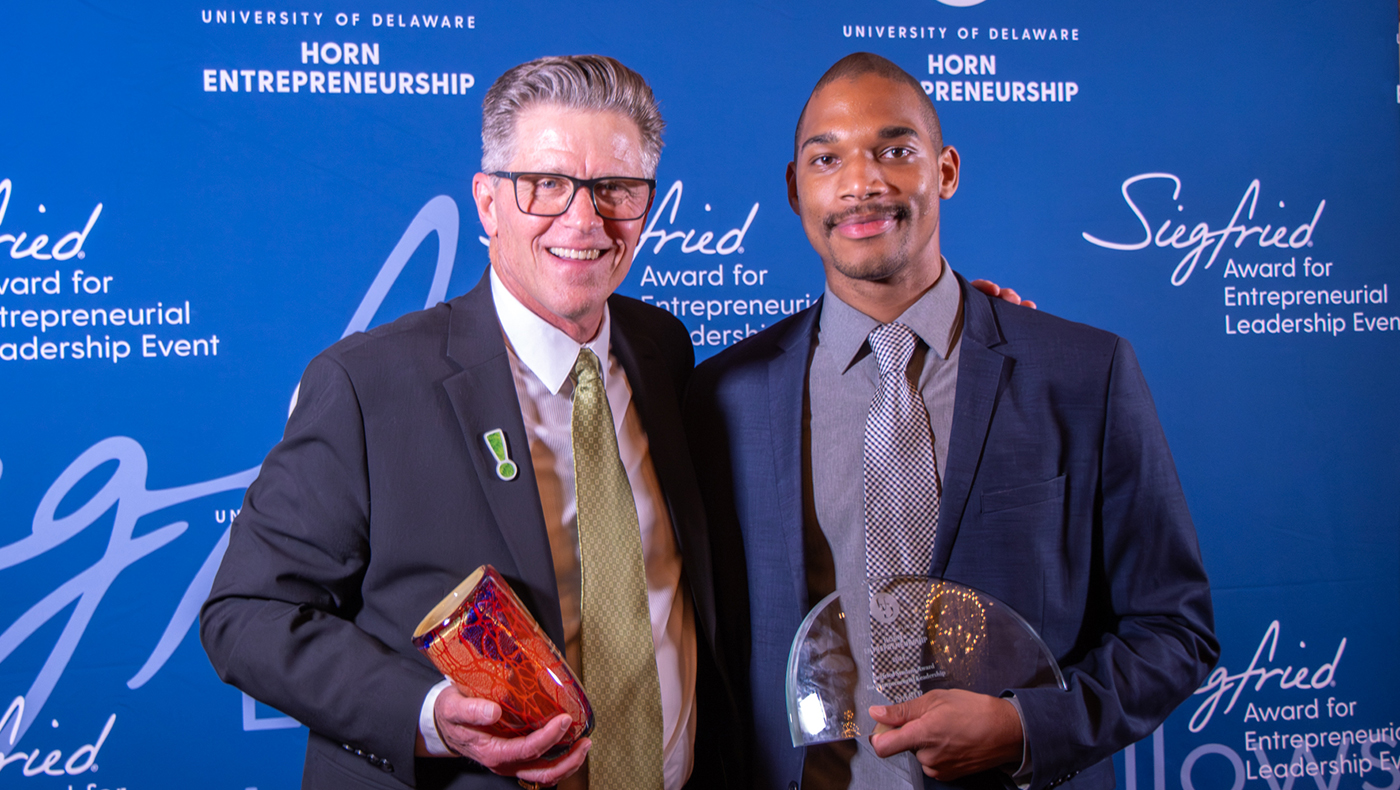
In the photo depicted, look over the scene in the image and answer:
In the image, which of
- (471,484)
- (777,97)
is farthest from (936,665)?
(777,97)

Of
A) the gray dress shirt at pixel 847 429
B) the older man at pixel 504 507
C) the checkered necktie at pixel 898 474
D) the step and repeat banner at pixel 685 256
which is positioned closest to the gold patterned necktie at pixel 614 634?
the older man at pixel 504 507

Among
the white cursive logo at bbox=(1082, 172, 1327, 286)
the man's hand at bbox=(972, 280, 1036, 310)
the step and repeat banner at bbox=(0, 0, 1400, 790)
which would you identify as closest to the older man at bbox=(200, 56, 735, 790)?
the man's hand at bbox=(972, 280, 1036, 310)

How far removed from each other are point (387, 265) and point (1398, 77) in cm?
272

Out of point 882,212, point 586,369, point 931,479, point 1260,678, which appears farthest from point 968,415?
point 1260,678

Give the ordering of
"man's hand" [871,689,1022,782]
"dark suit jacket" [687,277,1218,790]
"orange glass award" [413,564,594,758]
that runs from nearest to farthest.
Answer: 1. "orange glass award" [413,564,594,758]
2. "man's hand" [871,689,1022,782]
3. "dark suit jacket" [687,277,1218,790]

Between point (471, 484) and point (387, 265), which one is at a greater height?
point (387, 265)

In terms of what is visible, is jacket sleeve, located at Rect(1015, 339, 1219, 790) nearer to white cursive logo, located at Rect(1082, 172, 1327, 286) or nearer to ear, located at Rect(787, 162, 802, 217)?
ear, located at Rect(787, 162, 802, 217)

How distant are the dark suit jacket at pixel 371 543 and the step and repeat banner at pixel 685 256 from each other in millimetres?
836

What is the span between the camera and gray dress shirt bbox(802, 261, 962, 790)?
1.32m

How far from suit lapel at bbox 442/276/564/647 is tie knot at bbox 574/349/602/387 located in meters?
0.12

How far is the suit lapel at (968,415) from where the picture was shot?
4.33ft

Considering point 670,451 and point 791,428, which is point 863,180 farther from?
point 670,451

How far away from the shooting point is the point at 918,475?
1.36 meters

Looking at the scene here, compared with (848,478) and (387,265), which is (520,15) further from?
(848,478)
